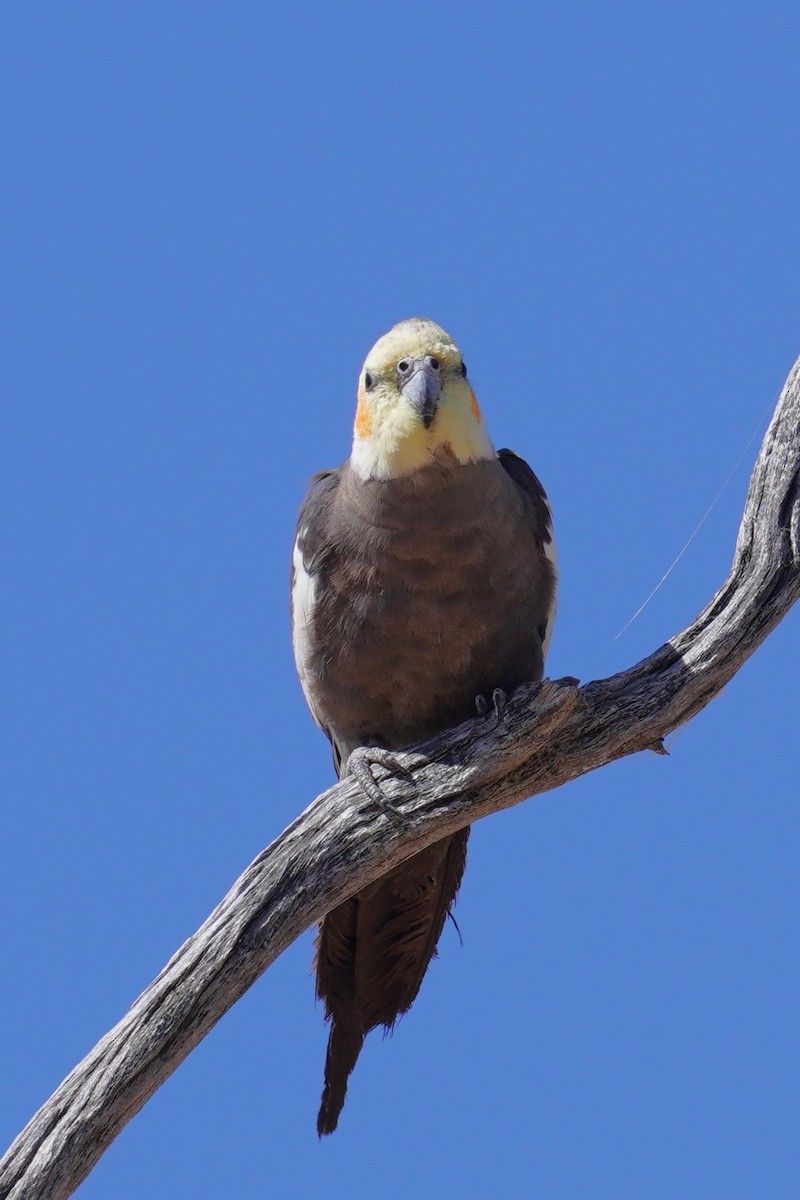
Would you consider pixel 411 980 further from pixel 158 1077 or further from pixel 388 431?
pixel 388 431

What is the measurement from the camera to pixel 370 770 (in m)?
6.06

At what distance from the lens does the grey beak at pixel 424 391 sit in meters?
5.96

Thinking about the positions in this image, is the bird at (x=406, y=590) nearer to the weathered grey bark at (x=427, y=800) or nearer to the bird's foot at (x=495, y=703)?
the bird's foot at (x=495, y=703)

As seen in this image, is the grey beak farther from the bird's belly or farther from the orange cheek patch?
the bird's belly

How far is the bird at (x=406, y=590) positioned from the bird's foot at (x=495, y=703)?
0.03 ft

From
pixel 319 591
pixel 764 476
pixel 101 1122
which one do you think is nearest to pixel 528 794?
pixel 319 591

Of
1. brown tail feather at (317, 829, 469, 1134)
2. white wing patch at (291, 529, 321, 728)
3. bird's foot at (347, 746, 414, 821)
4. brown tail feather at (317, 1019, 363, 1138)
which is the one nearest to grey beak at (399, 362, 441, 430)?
white wing patch at (291, 529, 321, 728)

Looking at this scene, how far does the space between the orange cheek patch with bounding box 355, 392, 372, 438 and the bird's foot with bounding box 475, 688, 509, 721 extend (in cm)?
125

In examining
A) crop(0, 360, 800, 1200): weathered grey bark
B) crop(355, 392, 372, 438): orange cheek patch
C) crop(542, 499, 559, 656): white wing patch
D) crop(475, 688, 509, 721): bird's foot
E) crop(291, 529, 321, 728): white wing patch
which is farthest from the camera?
crop(542, 499, 559, 656): white wing patch

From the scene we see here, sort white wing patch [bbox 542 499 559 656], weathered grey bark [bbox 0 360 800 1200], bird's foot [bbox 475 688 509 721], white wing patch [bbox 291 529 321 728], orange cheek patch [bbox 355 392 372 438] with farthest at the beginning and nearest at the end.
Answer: white wing patch [bbox 542 499 559 656] < white wing patch [bbox 291 529 321 728] < orange cheek patch [bbox 355 392 372 438] < bird's foot [bbox 475 688 509 721] < weathered grey bark [bbox 0 360 800 1200]

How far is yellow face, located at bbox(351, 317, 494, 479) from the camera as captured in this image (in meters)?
5.98

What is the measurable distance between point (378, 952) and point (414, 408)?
102 inches

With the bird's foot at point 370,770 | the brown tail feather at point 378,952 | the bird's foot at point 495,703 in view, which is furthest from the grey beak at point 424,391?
the brown tail feather at point 378,952

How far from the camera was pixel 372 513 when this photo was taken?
19.9 ft
